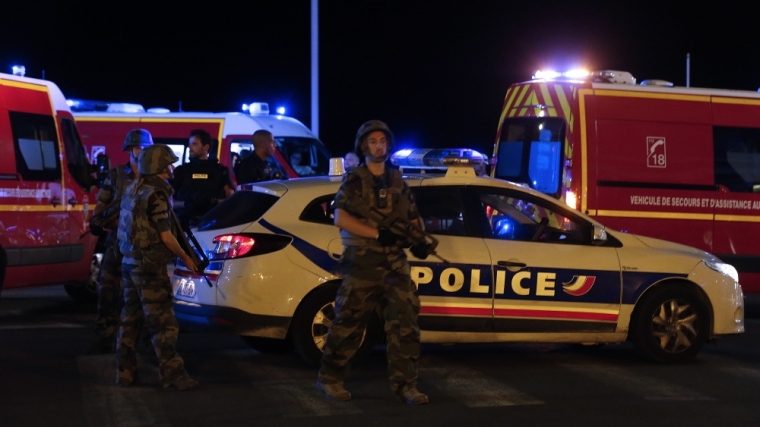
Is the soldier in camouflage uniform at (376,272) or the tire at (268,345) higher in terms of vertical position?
the soldier in camouflage uniform at (376,272)

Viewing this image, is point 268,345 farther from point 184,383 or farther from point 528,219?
point 528,219

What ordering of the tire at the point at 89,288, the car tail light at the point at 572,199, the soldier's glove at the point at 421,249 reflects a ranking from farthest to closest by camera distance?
the tire at the point at 89,288
the car tail light at the point at 572,199
the soldier's glove at the point at 421,249

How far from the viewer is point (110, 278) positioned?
327 inches

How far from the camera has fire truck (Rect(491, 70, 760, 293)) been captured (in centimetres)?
1112

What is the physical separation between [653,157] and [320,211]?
4786 millimetres

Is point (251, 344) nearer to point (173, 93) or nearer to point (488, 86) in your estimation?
point (488, 86)

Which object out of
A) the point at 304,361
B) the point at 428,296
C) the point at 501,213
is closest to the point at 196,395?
the point at 304,361

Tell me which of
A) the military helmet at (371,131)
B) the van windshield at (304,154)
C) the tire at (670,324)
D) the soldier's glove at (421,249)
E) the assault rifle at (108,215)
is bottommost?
the tire at (670,324)

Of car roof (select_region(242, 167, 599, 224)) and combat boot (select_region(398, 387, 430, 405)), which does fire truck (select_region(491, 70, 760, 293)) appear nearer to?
car roof (select_region(242, 167, 599, 224))

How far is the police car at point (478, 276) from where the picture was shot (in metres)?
7.57

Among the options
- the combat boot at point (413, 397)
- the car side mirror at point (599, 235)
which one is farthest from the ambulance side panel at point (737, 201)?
the combat boot at point (413, 397)

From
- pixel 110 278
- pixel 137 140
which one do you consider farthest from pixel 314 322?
pixel 137 140

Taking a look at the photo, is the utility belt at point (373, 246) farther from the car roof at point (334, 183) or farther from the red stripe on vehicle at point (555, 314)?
the red stripe on vehicle at point (555, 314)

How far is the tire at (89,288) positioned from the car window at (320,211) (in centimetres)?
422
